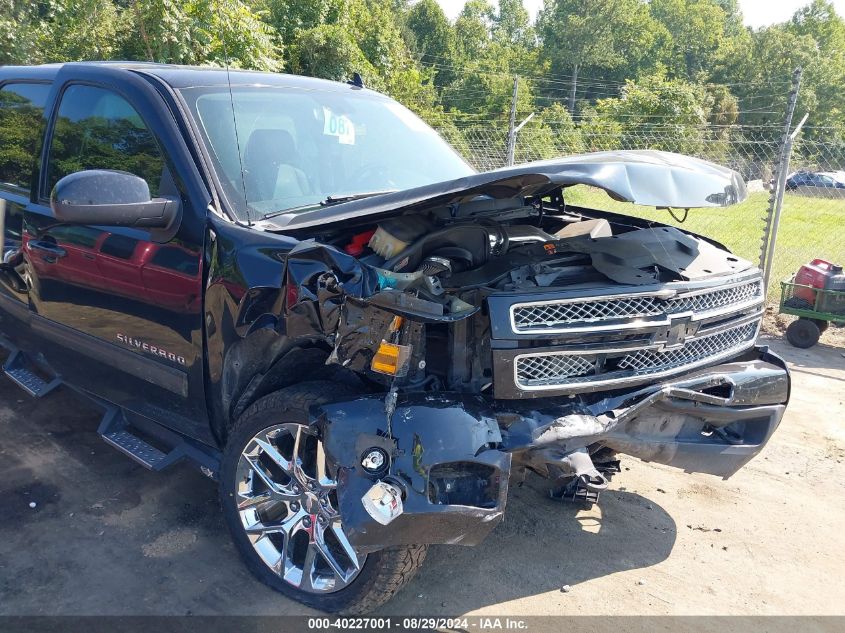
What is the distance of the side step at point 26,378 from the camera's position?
3.98 meters

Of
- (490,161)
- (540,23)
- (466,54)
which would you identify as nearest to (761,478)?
(490,161)

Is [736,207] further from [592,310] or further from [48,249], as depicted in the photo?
[48,249]

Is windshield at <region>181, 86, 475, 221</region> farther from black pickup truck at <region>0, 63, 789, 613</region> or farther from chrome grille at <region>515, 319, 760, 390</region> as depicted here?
chrome grille at <region>515, 319, 760, 390</region>

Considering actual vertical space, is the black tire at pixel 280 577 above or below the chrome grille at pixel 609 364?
below

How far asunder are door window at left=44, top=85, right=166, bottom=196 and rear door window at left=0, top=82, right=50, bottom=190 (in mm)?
251

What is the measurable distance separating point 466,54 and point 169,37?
54.4 m

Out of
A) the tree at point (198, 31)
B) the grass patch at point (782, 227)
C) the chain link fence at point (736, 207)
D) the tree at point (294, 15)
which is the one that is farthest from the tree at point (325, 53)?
the grass patch at point (782, 227)

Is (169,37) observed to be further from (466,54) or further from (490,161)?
(466,54)

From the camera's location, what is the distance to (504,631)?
2.72m

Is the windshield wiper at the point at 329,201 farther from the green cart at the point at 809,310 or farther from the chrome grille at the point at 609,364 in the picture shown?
the green cart at the point at 809,310

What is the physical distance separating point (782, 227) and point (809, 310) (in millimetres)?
10148

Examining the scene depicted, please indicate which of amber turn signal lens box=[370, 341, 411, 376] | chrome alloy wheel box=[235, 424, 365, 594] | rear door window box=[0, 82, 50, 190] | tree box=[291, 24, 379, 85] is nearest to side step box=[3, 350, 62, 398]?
rear door window box=[0, 82, 50, 190]

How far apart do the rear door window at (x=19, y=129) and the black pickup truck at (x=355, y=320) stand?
22cm

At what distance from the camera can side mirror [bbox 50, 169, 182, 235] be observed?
103 inches
